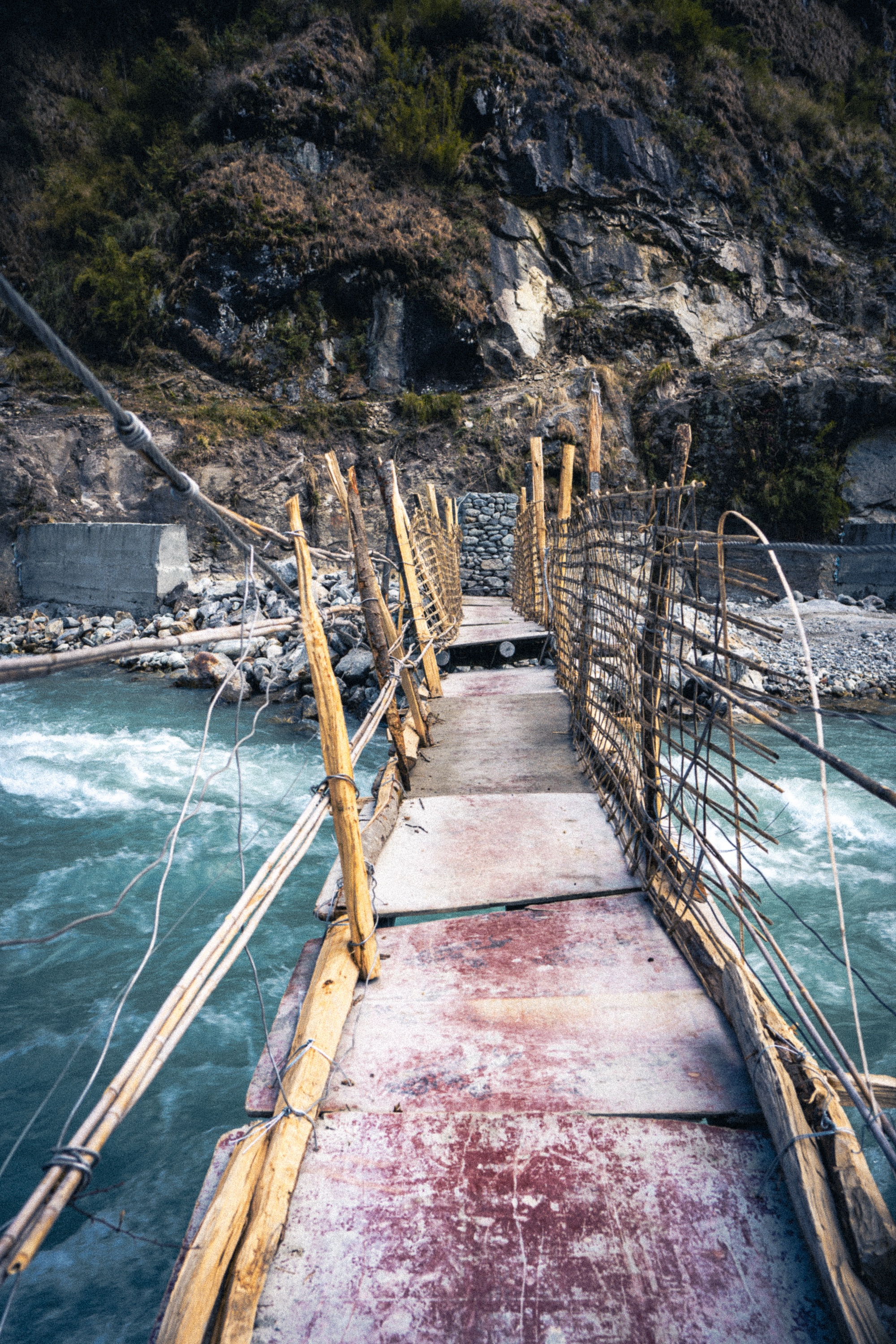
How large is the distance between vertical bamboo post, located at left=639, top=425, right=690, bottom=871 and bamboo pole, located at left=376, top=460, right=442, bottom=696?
83.3 inches

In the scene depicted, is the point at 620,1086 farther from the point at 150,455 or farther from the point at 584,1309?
the point at 150,455

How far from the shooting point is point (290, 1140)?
1.31 metres

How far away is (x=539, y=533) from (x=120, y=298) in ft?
49.8

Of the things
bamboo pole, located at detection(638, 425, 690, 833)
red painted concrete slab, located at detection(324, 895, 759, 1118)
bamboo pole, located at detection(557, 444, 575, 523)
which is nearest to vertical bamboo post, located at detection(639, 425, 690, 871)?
bamboo pole, located at detection(638, 425, 690, 833)

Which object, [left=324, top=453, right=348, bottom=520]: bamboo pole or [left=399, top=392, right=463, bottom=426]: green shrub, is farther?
[left=399, top=392, right=463, bottom=426]: green shrub

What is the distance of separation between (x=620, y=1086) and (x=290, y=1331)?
79cm

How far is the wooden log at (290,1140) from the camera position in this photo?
104 cm

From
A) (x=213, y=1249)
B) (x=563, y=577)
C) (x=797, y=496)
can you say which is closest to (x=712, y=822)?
(x=213, y=1249)

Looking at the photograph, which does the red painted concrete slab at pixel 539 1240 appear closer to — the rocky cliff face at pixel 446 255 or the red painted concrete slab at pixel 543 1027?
the red painted concrete slab at pixel 543 1027

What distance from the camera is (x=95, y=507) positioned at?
46.2 ft

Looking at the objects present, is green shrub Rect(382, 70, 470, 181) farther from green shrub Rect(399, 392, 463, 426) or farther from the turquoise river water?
the turquoise river water

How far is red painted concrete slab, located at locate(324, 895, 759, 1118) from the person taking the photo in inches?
56.7

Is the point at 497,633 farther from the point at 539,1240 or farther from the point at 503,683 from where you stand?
the point at 539,1240

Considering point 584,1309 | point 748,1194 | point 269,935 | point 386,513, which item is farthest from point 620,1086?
point 386,513
